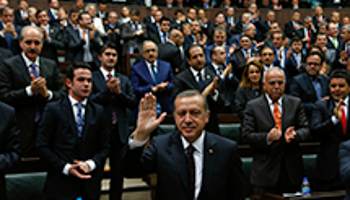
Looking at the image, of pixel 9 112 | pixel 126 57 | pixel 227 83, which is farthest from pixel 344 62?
pixel 9 112

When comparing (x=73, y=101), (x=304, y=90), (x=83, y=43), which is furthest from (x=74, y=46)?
(x=304, y=90)

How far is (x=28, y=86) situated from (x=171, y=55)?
2.14 m

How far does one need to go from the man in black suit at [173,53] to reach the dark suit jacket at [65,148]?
215 cm

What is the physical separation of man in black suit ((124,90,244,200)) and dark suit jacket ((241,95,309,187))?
0.86 m

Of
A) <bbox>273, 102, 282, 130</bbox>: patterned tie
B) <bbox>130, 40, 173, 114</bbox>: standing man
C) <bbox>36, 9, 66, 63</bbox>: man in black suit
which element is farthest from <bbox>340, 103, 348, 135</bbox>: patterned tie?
<bbox>36, 9, 66, 63</bbox>: man in black suit

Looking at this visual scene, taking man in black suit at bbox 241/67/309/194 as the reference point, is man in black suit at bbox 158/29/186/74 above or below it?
above

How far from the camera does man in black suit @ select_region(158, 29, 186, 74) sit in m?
4.46

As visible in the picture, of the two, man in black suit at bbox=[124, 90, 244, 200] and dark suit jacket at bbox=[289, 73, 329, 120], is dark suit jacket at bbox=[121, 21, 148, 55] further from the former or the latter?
man in black suit at bbox=[124, 90, 244, 200]

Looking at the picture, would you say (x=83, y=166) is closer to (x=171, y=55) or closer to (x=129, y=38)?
(x=171, y=55)

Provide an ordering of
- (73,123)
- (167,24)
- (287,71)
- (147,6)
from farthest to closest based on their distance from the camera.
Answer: (147,6), (167,24), (287,71), (73,123)

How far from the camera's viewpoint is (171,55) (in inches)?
177

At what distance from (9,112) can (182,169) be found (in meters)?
0.99

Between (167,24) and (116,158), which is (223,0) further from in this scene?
(116,158)

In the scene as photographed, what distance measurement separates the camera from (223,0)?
30.2ft
